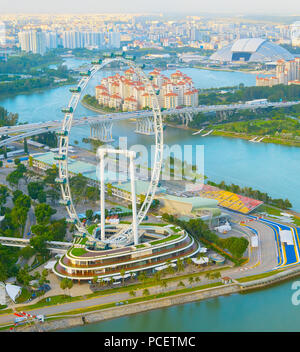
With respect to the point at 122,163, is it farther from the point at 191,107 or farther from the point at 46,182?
the point at 191,107

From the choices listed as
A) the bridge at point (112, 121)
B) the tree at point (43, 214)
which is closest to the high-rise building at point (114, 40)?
the bridge at point (112, 121)

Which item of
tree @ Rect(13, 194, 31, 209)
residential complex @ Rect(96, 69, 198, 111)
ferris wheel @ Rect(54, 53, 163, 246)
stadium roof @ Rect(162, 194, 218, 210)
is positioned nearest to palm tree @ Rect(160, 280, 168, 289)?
ferris wheel @ Rect(54, 53, 163, 246)

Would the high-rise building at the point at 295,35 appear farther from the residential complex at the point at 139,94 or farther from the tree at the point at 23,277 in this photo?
the tree at the point at 23,277

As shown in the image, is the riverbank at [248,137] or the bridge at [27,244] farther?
the riverbank at [248,137]

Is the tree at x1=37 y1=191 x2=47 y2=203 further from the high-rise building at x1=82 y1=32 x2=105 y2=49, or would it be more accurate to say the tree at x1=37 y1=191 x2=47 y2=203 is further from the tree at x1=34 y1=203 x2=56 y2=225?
the high-rise building at x1=82 y1=32 x2=105 y2=49

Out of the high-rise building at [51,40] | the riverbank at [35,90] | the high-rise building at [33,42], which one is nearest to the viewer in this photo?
the riverbank at [35,90]

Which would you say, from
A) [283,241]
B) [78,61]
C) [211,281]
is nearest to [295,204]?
[283,241]
